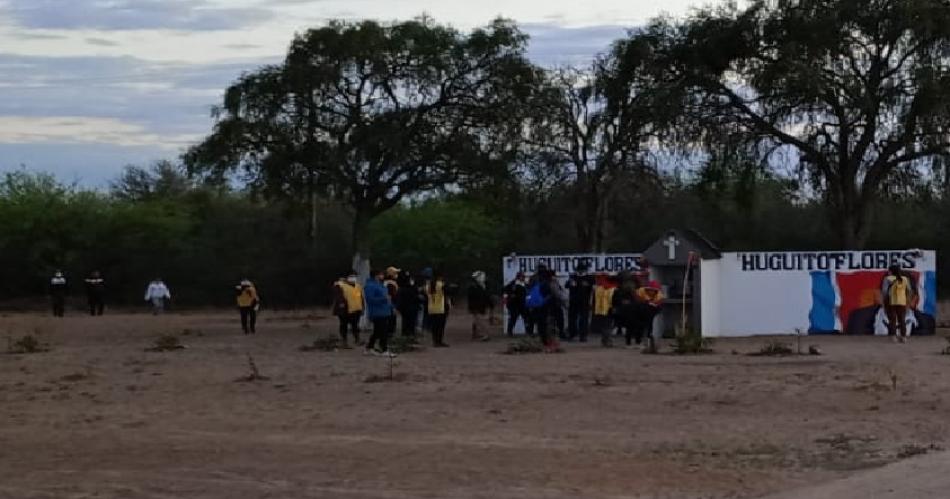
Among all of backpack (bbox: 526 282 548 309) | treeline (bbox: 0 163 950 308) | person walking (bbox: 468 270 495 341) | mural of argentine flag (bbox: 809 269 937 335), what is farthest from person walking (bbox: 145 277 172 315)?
mural of argentine flag (bbox: 809 269 937 335)

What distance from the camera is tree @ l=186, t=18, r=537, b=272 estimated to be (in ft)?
128

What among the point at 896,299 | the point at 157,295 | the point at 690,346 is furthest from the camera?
the point at 157,295

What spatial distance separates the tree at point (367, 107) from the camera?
128 feet

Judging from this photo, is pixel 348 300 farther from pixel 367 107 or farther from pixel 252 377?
pixel 367 107

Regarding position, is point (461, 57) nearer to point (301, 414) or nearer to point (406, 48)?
point (406, 48)

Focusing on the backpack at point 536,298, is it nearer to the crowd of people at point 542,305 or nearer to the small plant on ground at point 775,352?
the crowd of people at point 542,305

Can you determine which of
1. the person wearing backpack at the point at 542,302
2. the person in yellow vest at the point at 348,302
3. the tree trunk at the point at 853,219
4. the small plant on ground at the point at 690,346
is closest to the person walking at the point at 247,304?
the person in yellow vest at the point at 348,302

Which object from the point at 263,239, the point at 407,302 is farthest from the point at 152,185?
the point at 407,302

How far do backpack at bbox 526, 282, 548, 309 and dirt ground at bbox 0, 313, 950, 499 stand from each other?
72.2 inches

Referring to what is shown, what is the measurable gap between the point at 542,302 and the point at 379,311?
373 cm

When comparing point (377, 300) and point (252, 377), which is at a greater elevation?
point (377, 300)

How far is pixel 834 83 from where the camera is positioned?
122 feet

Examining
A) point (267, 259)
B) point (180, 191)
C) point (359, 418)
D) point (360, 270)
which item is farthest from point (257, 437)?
point (180, 191)

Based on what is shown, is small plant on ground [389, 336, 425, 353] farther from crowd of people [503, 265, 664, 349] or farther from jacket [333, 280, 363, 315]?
crowd of people [503, 265, 664, 349]
